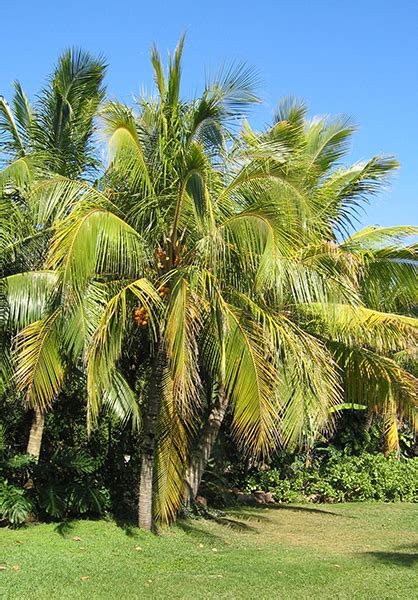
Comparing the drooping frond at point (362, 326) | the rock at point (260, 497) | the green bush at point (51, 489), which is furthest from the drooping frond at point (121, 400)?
the rock at point (260, 497)

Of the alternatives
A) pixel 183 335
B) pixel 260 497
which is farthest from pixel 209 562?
pixel 260 497

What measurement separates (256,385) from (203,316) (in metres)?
1.18

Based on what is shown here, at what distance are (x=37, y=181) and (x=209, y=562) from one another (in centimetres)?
514

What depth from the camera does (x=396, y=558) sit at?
9.46m

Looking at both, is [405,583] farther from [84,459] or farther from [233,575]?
[84,459]

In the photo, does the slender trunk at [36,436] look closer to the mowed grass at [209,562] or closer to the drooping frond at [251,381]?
the mowed grass at [209,562]

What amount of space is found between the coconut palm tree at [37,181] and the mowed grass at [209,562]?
1.80 meters

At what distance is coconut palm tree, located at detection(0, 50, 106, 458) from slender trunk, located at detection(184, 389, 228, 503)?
7.86 ft

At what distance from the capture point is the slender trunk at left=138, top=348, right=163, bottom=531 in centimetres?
968

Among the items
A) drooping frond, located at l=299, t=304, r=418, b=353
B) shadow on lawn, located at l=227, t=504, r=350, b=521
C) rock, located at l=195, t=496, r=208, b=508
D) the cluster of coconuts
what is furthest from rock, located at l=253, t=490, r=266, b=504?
the cluster of coconuts

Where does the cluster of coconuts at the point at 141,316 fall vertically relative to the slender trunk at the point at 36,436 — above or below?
above

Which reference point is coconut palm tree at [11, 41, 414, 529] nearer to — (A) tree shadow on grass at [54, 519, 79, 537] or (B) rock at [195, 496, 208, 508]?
(A) tree shadow on grass at [54, 519, 79, 537]

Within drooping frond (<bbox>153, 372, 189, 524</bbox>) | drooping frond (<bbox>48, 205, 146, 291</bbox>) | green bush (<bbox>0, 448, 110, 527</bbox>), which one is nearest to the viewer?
drooping frond (<bbox>48, 205, 146, 291</bbox>)

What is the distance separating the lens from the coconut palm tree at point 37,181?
29.3ft
